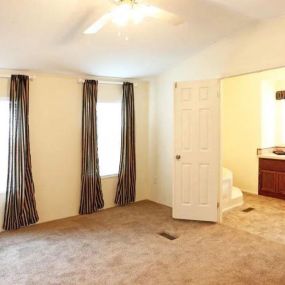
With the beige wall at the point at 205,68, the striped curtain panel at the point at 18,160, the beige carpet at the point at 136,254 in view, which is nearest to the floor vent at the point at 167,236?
the beige carpet at the point at 136,254

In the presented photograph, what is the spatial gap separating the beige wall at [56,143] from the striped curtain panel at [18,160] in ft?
0.41

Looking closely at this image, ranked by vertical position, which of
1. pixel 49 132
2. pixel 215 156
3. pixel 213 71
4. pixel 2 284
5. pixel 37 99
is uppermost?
pixel 213 71

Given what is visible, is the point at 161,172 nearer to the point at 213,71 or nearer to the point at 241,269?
the point at 213,71

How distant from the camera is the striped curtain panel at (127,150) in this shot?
190 inches

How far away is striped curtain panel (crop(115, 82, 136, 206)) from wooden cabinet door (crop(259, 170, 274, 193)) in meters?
2.52

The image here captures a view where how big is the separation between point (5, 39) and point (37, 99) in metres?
1.09

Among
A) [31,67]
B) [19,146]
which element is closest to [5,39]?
[31,67]

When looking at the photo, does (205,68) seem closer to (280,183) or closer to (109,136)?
(109,136)

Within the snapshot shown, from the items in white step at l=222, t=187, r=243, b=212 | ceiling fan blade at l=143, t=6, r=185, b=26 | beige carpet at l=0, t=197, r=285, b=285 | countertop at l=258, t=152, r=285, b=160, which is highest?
ceiling fan blade at l=143, t=6, r=185, b=26

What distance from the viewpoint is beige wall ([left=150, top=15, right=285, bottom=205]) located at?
3.35 meters

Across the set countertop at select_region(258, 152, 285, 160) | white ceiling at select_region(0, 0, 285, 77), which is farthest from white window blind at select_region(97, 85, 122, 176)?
countertop at select_region(258, 152, 285, 160)

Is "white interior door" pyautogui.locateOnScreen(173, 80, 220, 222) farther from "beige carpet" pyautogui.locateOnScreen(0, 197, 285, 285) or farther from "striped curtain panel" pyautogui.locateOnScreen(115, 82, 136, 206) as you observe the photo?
"striped curtain panel" pyautogui.locateOnScreen(115, 82, 136, 206)

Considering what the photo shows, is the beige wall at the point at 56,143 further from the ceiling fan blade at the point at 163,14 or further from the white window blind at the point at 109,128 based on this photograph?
the ceiling fan blade at the point at 163,14

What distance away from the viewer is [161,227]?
390 cm
